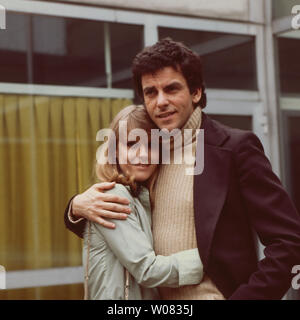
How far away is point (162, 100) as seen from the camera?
2715mm

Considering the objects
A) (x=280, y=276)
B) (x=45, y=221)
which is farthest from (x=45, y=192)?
(x=280, y=276)

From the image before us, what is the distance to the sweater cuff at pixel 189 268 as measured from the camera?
255 centimetres

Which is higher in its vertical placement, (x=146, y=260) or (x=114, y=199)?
(x=114, y=199)

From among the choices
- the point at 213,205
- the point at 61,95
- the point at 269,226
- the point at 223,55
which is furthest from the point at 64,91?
the point at 269,226

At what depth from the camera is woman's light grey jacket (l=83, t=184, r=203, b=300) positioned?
2523 mm

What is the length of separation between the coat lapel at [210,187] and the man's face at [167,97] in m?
0.13

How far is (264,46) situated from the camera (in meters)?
5.98

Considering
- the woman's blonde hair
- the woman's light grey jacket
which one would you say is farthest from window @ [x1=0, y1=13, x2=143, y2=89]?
the woman's light grey jacket

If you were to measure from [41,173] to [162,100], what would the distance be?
2.42 metres

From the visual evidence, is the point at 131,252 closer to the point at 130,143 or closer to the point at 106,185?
the point at 106,185

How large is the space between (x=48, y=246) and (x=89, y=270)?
2.41m

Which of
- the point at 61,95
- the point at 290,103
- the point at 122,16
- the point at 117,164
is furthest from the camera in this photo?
the point at 290,103

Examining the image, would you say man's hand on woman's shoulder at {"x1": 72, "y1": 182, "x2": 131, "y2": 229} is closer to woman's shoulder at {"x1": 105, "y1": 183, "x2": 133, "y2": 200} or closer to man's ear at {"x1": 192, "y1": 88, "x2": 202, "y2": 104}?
woman's shoulder at {"x1": 105, "y1": 183, "x2": 133, "y2": 200}

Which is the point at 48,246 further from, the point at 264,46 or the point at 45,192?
the point at 264,46
